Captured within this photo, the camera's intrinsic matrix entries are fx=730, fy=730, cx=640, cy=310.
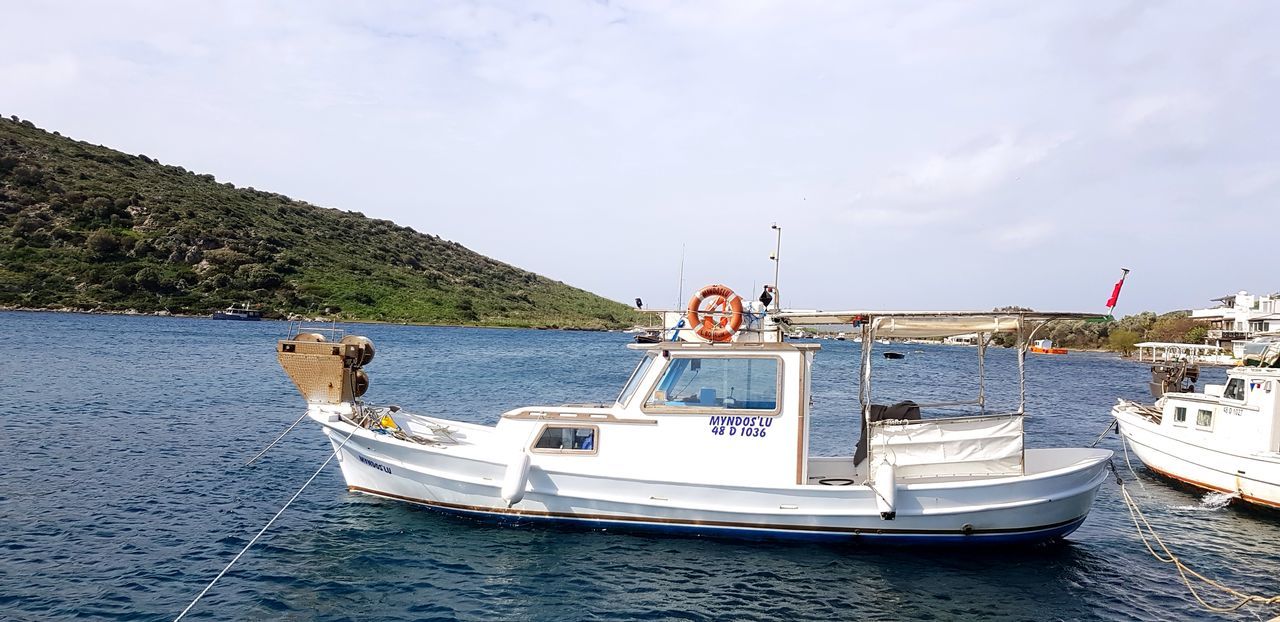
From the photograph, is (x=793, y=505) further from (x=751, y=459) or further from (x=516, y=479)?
(x=516, y=479)

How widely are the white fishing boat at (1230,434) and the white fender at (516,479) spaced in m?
15.2

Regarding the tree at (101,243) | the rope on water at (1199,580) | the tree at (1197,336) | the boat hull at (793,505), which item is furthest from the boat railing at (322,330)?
the tree at (1197,336)

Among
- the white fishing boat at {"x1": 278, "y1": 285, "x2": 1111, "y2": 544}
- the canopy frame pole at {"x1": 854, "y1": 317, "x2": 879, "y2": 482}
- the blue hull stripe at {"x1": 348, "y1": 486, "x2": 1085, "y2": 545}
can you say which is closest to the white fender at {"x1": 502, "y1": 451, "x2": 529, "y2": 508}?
the white fishing boat at {"x1": 278, "y1": 285, "x2": 1111, "y2": 544}

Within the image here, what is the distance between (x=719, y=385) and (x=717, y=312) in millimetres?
1224

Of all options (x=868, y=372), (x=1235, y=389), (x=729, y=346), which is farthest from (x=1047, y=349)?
(x=729, y=346)

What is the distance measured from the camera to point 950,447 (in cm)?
1125

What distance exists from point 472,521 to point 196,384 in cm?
2223

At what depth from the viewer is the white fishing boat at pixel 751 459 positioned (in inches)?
437

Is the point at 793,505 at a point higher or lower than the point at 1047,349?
lower

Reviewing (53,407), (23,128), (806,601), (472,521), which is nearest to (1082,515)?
(806,601)

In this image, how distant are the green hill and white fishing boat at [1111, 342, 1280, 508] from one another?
75.9m

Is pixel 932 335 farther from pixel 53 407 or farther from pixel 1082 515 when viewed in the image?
pixel 53 407

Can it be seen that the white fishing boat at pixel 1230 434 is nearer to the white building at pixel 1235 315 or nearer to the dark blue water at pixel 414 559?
the dark blue water at pixel 414 559

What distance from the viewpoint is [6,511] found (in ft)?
39.4
